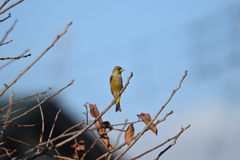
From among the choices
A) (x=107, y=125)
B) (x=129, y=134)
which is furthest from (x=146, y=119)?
(x=107, y=125)

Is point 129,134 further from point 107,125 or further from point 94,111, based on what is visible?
point 94,111

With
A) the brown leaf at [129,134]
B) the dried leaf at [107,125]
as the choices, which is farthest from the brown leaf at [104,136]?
the brown leaf at [129,134]

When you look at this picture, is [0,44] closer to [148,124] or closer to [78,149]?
[78,149]

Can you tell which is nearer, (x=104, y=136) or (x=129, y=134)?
(x=129, y=134)

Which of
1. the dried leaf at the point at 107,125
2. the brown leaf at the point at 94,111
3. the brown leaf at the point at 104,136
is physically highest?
the brown leaf at the point at 94,111

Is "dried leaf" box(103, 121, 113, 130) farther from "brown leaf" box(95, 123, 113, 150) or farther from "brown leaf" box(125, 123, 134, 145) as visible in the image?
"brown leaf" box(125, 123, 134, 145)

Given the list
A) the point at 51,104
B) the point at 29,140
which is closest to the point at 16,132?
the point at 29,140

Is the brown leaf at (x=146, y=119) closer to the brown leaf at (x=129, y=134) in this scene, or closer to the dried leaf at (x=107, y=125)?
the brown leaf at (x=129, y=134)

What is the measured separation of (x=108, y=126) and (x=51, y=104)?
22.8 feet

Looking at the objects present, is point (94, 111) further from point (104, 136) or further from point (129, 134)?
point (129, 134)

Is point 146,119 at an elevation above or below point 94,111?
below

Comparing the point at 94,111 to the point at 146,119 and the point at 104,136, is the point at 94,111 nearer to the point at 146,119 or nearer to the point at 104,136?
the point at 104,136

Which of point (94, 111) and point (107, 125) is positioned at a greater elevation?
point (94, 111)

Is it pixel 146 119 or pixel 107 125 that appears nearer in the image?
pixel 146 119
